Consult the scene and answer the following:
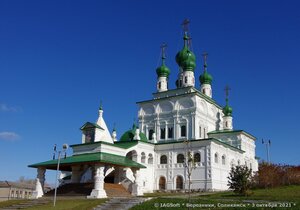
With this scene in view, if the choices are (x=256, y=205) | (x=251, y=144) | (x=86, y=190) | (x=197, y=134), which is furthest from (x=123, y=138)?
(x=256, y=205)

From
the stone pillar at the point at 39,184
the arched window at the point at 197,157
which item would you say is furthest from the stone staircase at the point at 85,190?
the arched window at the point at 197,157

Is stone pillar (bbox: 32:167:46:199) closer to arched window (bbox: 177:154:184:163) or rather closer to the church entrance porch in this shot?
the church entrance porch

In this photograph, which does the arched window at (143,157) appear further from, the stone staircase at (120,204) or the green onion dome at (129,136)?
the stone staircase at (120,204)

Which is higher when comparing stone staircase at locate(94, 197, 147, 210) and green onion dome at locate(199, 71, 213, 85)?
green onion dome at locate(199, 71, 213, 85)

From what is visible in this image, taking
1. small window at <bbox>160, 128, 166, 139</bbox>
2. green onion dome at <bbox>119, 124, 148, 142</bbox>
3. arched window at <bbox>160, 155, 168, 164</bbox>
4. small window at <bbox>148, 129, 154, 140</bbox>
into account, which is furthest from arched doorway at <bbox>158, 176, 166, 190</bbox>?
small window at <bbox>148, 129, 154, 140</bbox>

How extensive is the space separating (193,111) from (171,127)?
3.93 meters

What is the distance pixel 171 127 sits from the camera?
150ft

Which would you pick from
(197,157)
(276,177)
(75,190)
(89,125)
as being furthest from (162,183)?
(276,177)

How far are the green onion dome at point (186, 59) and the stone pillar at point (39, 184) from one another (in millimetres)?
24415

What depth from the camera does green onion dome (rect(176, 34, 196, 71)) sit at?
49.9 metres

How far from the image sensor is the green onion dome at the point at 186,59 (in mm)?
49906

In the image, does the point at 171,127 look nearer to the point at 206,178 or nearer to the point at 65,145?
the point at 206,178

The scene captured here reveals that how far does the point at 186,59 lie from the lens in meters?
50.3

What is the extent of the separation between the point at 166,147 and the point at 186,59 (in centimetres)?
1450
